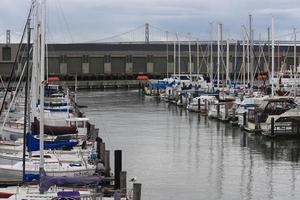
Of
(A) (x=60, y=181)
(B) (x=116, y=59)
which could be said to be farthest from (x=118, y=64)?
(A) (x=60, y=181)

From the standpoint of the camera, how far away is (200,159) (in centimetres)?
3869

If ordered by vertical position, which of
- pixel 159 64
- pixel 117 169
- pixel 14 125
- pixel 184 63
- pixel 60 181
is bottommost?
pixel 117 169

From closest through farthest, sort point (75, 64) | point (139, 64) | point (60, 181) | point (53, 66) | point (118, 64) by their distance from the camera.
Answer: point (60, 181), point (53, 66), point (75, 64), point (118, 64), point (139, 64)

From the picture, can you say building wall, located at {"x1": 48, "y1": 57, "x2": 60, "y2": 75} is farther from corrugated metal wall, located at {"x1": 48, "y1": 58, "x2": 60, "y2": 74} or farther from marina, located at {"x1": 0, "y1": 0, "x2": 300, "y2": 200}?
marina, located at {"x1": 0, "y1": 0, "x2": 300, "y2": 200}

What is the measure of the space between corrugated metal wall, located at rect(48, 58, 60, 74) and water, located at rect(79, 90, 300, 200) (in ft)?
230

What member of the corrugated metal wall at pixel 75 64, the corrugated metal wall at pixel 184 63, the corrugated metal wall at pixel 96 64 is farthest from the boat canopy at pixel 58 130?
the corrugated metal wall at pixel 96 64

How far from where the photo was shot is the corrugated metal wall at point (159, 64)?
140375mm

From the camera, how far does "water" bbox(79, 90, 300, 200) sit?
29922 mm

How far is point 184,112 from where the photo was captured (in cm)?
7262

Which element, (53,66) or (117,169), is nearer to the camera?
(117,169)

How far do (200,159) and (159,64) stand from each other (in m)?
103

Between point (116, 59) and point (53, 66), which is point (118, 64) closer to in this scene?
point (116, 59)

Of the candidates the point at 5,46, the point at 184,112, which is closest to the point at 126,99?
the point at 184,112

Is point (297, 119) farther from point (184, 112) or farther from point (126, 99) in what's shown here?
point (126, 99)
